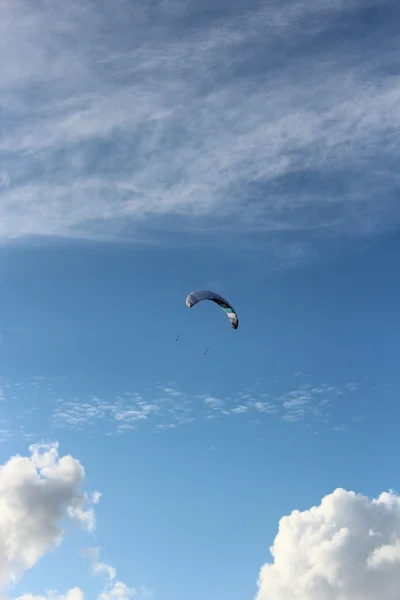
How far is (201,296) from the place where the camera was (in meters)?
105

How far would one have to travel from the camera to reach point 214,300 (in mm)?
106812

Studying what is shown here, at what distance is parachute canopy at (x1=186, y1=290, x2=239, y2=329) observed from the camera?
10300 centimetres

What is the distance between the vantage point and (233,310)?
110562 millimetres

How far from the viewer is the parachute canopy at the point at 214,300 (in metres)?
103

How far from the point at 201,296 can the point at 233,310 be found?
8.46 meters
